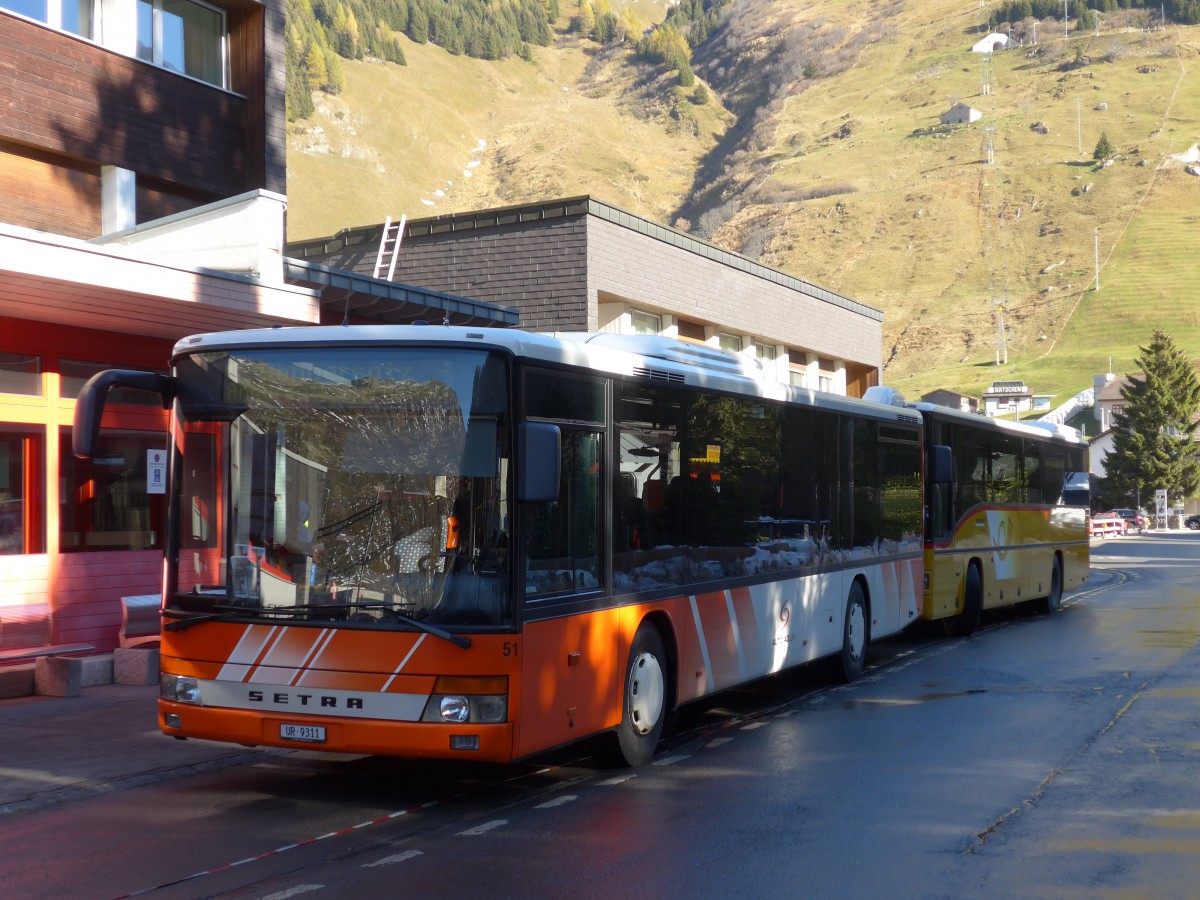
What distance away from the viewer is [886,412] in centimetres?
1528

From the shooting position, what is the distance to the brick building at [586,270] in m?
22.0

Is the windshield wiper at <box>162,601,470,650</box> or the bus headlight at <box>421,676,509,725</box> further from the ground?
the windshield wiper at <box>162,601,470,650</box>

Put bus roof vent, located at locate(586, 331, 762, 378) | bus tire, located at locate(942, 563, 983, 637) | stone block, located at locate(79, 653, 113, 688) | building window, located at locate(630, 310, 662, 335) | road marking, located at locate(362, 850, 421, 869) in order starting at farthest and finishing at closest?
building window, located at locate(630, 310, 662, 335)
bus tire, located at locate(942, 563, 983, 637)
stone block, located at locate(79, 653, 113, 688)
bus roof vent, located at locate(586, 331, 762, 378)
road marking, located at locate(362, 850, 421, 869)

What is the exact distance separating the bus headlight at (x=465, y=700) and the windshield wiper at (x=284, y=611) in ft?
0.69

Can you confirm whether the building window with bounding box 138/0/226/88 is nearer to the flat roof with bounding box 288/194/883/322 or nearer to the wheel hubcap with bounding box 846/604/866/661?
the flat roof with bounding box 288/194/883/322

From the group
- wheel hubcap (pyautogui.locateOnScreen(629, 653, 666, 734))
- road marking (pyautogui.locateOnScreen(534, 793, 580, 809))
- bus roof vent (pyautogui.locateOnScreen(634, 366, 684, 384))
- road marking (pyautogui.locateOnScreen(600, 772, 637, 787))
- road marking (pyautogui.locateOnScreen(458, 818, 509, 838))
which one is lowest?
road marking (pyautogui.locateOnScreen(600, 772, 637, 787))

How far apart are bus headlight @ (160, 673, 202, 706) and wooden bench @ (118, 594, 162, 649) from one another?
17.2 feet

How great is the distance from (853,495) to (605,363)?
566 cm

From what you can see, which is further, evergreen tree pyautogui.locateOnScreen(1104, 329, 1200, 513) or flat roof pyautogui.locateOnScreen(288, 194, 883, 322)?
evergreen tree pyautogui.locateOnScreen(1104, 329, 1200, 513)

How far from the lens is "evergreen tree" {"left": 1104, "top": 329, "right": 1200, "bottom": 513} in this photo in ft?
316

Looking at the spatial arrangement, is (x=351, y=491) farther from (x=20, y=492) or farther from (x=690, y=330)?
(x=690, y=330)

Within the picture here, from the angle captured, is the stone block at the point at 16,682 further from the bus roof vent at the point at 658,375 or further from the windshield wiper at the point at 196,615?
the bus roof vent at the point at 658,375

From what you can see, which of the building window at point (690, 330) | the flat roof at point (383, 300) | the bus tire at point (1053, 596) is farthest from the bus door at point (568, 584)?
the building window at point (690, 330)

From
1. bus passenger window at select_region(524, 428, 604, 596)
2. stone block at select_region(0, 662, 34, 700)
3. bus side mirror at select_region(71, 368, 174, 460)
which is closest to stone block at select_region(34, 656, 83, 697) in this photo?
stone block at select_region(0, 662, 34, 700)
